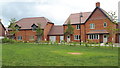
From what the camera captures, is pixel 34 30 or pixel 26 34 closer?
pixel 34 30

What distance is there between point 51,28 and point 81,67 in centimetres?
4387

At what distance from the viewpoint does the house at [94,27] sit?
38438 mm

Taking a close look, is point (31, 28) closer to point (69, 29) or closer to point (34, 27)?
point (34, 27)

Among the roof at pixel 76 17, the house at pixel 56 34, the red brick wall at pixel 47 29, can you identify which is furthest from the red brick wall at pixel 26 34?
the roof at pixel 76 17

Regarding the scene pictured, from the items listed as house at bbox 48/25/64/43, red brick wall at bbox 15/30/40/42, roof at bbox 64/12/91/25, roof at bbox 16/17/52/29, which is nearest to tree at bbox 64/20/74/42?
roof at bbox 64/12/91/25

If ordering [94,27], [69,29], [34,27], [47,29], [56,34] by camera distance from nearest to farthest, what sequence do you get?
1. [94,27]
2. [69,29]
3. [56,34]
4. [47,29]
5. [34,27]

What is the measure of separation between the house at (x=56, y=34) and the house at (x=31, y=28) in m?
1.28

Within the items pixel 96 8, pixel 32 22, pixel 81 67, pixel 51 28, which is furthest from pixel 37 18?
pixel 81 67

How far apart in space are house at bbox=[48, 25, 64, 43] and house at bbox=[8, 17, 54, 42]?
4.20 feet

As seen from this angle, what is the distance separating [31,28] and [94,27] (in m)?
20.6

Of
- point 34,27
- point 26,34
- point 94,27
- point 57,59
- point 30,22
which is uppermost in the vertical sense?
point 30,22

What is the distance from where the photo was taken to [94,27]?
4094 cm

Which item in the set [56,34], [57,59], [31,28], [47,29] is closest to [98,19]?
[56,34]

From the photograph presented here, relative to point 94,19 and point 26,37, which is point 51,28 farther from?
point 94,19
